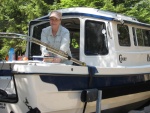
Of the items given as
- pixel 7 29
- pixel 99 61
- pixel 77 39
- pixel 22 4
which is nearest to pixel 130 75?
pixel 99 61

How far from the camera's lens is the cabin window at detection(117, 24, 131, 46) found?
6170 mm

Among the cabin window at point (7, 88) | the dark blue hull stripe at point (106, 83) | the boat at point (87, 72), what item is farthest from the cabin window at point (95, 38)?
the cabin window at point (7, 88)

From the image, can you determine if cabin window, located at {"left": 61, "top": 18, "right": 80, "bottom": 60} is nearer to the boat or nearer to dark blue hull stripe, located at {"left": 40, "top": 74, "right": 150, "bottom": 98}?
the boat

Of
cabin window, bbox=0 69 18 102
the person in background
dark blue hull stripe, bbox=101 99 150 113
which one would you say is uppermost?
the person in background

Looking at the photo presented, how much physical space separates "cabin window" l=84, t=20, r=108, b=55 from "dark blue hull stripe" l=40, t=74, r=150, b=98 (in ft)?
2.36

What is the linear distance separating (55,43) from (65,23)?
178 cm

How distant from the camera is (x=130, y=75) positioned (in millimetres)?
5891

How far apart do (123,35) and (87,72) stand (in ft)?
5.89

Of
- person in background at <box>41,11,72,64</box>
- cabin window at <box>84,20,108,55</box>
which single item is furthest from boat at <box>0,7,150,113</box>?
person in background at <box>41,11,72,64</box>

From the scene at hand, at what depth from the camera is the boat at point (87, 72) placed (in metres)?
4.21

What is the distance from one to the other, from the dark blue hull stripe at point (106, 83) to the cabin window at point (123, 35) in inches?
29.5

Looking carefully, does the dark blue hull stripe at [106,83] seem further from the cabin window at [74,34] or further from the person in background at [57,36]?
the cabin window at [74,34]

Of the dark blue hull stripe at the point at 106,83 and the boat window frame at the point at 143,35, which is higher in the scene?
the boat window frame at the point at 143,35

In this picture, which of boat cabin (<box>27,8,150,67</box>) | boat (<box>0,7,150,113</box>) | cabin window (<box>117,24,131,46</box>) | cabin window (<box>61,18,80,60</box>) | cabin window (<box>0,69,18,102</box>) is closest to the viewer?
boat (<box>0,7,150,113</box>)
